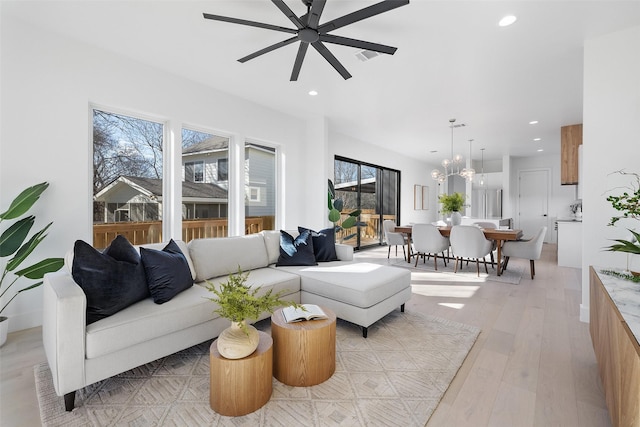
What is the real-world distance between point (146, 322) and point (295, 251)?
5.53 ft

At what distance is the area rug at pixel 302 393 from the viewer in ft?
5.08

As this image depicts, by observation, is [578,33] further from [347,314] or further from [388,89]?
[347,314]

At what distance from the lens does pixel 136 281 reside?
6.58 feet

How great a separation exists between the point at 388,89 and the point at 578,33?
6.28 feet

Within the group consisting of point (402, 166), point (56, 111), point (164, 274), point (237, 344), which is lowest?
point (237, 344)

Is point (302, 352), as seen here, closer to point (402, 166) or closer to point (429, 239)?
point (429, 239)

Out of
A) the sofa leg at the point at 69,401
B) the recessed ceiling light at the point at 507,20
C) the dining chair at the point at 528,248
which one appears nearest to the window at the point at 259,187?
the sofa leg at the point at 69,401

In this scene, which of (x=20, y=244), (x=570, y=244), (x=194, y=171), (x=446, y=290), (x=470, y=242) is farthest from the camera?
(x=570, y=244)

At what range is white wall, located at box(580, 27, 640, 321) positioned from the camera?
8.45 ft

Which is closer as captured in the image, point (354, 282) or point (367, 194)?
point (354, 282)

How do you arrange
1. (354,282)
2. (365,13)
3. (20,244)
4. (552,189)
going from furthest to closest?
(552,189), (354,282), (20,244), (365,13)

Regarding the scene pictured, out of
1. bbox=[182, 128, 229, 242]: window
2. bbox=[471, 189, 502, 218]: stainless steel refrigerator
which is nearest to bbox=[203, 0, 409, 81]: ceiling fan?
bbox=[182, 128, 229, 242]: window

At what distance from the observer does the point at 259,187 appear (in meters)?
4.82

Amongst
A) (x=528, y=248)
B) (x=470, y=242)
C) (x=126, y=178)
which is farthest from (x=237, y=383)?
(x=528, y=248)
